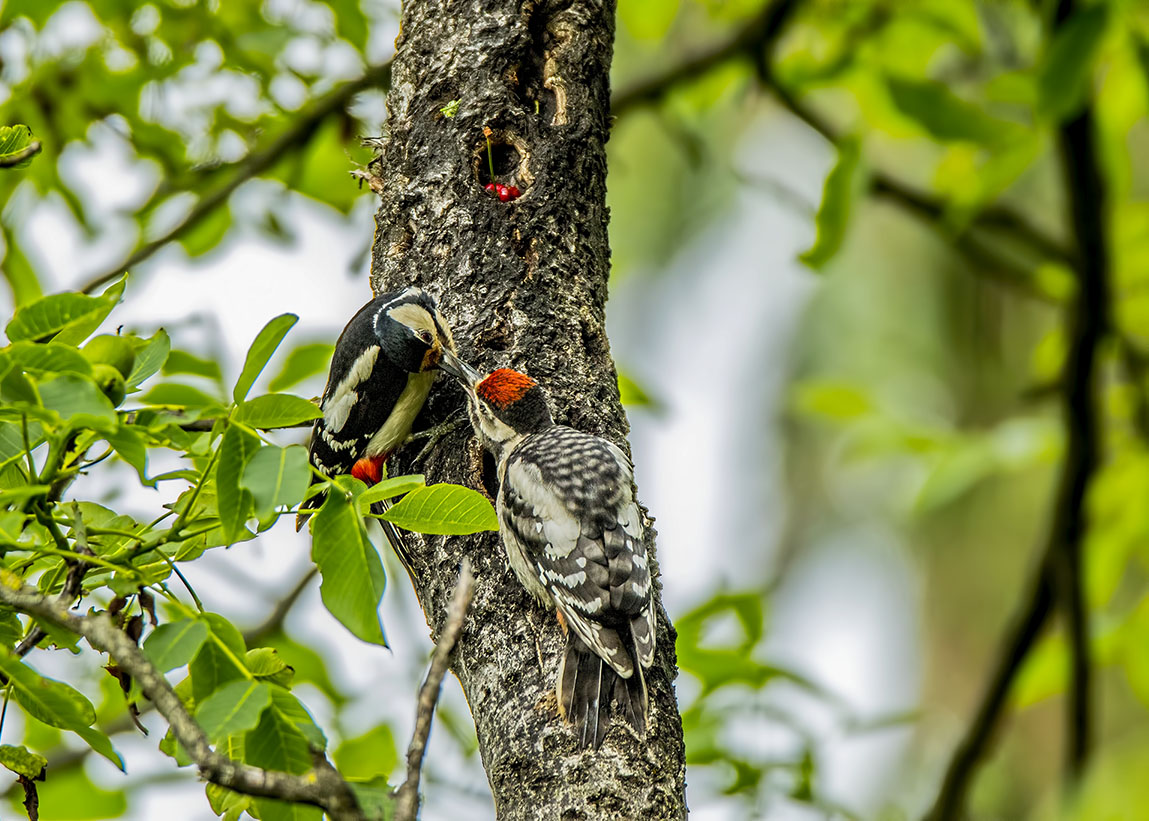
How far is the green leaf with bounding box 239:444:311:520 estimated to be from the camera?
4.84ft

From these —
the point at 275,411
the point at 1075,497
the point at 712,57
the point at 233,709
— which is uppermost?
the point at 712,57

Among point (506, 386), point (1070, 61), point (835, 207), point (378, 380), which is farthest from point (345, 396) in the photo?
point (1070, 61)

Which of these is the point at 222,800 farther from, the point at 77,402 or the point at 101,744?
the point at 77,402

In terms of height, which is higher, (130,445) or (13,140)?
(13,140)

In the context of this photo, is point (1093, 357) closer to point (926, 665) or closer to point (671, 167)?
point (926, 665)

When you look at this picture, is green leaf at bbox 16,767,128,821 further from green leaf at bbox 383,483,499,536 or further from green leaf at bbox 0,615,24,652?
green leaf at bbox 383,483,499,536

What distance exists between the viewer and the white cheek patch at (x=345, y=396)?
331cm

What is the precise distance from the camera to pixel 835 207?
10.1ft

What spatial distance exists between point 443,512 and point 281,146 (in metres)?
2.66

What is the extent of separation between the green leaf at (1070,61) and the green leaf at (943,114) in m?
0.40

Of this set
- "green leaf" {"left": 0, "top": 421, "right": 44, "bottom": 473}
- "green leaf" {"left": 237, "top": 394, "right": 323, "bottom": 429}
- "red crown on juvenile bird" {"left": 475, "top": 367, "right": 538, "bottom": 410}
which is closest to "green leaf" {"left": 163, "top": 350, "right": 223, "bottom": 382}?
"red crown on juvenile bird" {"left": 475, "top": 367, "right": 538, "bottom": 410}

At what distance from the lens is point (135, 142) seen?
3.86 meters

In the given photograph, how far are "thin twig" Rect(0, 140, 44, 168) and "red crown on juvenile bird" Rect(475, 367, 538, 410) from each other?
119 cm

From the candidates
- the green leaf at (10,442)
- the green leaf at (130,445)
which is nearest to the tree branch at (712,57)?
the green leaf at (10,442)
